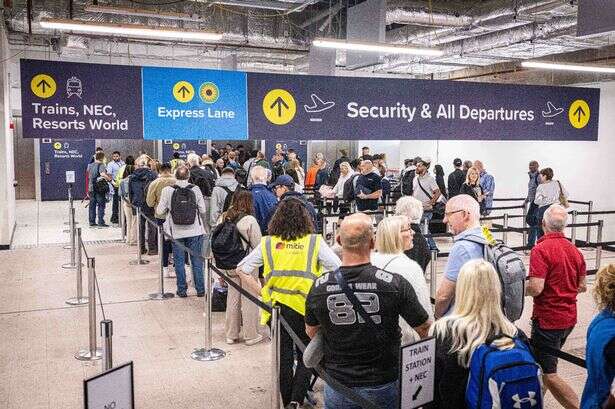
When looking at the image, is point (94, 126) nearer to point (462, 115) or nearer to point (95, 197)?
point (462, 115)

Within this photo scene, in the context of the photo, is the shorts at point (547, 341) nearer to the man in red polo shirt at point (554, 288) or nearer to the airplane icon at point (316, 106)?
the man in red polo shirt at point (554, 288)

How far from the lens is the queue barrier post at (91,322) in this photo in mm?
5852

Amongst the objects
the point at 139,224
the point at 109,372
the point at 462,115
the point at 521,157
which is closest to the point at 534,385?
the point at 109,372

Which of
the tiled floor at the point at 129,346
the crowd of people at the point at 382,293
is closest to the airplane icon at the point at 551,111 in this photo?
the tiled floor at the point at 129,346

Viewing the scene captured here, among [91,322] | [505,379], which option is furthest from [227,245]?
[505,379]

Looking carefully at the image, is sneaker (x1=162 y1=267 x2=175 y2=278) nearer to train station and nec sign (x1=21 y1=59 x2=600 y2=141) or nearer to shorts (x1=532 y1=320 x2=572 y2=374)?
train station and nec sign (x1=21 y1=59 x2=600 y2=141)

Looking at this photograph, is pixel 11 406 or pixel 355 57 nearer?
pixel 11 406

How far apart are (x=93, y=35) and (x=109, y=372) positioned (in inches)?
554

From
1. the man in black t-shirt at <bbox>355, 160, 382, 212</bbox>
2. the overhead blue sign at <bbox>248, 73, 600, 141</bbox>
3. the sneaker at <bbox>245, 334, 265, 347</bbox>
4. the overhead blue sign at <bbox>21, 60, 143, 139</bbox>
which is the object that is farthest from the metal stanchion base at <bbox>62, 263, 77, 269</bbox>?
the man in black t-shirt at <bbox>355, 160, 382, 212</bbox>

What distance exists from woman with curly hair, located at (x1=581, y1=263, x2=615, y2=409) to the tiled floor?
2.13 metres

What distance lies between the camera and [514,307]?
4023 mm

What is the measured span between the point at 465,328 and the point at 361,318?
0.49 metres

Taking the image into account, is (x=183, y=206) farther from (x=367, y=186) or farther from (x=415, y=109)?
(x=367, y=186)

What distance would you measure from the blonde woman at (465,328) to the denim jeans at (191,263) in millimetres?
5485
